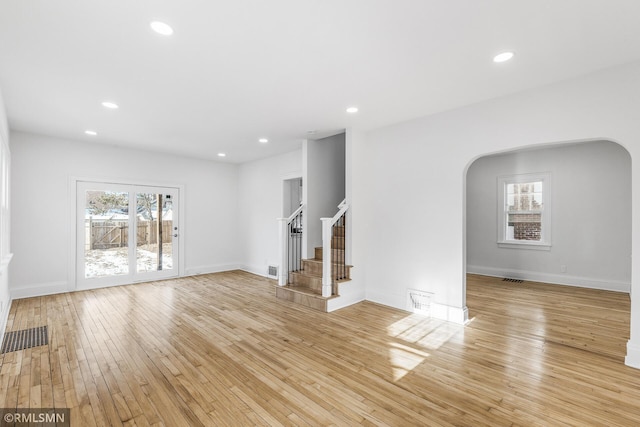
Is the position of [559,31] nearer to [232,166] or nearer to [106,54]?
[106,54]

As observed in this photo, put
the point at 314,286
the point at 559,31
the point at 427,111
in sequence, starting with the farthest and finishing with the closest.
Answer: the point at 314,286 < the point at 427,111 < the point at 559,31

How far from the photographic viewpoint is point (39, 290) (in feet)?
16.9

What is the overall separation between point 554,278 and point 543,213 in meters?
1.31

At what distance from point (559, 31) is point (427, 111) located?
1765mm

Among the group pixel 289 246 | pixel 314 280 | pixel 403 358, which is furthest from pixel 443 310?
pixel 289 246

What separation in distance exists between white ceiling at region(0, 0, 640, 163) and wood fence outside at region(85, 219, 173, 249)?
2.26 metres

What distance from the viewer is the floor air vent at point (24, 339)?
3.17m

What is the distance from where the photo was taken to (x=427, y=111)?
3967 millimetres

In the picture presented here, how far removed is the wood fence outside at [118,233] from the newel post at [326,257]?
4.09 m

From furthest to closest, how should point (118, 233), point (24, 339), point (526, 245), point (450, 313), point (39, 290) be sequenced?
point (526, 245) < point (118, 233) < point (39, 290) < point (450, 313) < point (24, 339)

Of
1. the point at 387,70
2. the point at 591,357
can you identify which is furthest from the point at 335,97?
the point at 591,357

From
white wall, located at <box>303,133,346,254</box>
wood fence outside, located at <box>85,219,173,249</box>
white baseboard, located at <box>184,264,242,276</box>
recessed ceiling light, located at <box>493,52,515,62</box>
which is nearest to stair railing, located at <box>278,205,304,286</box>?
white wall, located at <box>303,133,346,254</box>

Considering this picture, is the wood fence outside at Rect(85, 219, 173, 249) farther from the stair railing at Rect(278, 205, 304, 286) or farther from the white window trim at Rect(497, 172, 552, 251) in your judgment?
the white window trim at Rect(497, 172, 552, 251)

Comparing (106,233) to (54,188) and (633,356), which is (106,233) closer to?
(54,188)
